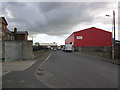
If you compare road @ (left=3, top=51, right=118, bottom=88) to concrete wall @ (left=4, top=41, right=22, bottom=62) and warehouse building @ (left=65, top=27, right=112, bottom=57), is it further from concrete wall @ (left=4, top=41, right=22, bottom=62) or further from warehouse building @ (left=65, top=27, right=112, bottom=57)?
warehouse building @ (left=65, top=27, right=112, bottom=57)

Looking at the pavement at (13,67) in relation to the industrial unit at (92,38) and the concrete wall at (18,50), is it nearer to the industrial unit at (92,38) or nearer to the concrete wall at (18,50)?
the concrete wall at (18,50)

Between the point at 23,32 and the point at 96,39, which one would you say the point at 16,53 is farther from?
the point at 23,32

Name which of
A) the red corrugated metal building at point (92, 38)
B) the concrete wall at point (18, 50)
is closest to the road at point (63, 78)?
the concrete wall at point (18, 50)

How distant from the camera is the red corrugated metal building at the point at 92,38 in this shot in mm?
63128

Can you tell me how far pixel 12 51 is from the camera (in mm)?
18375

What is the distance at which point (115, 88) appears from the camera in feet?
20.8

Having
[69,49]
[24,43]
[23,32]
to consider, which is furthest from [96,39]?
[24,43]

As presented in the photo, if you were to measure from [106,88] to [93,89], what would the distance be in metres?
0.63

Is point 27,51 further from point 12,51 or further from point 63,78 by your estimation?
point 63,78

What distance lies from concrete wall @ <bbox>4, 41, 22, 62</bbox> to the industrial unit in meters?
44.5

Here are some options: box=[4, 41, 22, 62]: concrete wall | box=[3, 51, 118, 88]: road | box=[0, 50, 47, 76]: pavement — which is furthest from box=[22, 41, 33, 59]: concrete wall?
box=[3, 51, 118, 88]: road

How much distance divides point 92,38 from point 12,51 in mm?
49612

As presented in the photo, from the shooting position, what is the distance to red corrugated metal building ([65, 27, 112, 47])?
6313 centimetres

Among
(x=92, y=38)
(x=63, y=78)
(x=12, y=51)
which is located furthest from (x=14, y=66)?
(x=92, y=38)
